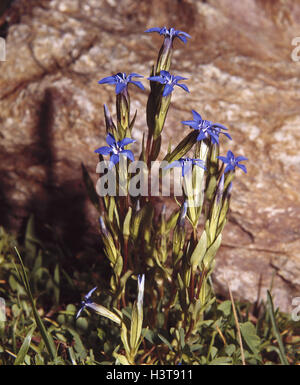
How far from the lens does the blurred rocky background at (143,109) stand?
8.18ft

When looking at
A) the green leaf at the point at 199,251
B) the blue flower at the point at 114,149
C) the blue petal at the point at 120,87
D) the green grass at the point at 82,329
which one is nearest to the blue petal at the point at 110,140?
the blue flower at the point at 114,149

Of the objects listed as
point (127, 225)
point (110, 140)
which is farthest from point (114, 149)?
point (127, 225)

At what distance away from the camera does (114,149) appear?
1.67 m

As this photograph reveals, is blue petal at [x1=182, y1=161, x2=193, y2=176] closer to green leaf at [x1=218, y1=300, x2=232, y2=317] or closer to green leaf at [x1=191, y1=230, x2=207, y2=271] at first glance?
green leaf at [x1=191, y1=230, x2=207, y2=271]

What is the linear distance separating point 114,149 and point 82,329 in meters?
1.11

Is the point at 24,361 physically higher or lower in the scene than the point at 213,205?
lower

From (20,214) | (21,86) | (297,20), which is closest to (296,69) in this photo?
(297,20)

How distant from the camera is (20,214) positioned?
2.89 metres

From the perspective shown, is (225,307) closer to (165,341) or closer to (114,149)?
(165,341)

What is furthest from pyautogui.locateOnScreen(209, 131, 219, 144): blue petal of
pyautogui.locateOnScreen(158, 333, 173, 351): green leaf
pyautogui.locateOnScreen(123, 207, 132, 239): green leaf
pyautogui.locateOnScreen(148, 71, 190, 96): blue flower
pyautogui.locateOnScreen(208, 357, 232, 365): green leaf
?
pyautogui.locateOnScreen(208, 357, 232, 365): green leaf

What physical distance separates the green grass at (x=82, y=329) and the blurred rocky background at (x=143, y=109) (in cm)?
21

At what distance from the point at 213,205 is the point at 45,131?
53.1 inches

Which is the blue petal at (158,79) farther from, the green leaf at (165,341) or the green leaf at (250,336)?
the green leaf at (250,336)

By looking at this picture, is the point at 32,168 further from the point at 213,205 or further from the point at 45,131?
the point at 213,205
